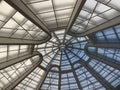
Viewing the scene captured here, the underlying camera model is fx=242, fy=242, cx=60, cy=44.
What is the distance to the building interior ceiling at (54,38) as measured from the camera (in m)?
26.8

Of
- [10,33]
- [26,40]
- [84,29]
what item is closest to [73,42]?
[84,29]

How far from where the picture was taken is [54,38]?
43.5 metres

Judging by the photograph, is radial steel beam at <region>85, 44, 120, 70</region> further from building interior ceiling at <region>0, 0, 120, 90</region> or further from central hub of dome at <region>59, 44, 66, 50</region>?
central hub of dome at <region>59, 44, 66, 50</region>

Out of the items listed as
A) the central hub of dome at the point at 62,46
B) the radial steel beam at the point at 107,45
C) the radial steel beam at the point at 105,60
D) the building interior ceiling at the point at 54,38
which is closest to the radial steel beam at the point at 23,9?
the building interior ceiling at the point at 54,38

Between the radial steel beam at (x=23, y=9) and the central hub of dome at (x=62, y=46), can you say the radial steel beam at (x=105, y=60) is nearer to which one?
the central hub of dome at (x=62, y=46)

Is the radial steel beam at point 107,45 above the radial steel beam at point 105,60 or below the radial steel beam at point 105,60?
above

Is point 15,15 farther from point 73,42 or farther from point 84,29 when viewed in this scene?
point 73,42

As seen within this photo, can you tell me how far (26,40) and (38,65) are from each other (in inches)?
522

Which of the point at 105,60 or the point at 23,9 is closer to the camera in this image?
the point at 23,9

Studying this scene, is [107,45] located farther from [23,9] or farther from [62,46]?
[23,9]

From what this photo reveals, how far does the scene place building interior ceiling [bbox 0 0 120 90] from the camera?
2684cm

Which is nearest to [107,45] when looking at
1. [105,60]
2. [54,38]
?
[105,60]

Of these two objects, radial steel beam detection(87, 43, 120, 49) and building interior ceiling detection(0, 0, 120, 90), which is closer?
building interior ceiling detection(0, 0, 120, 90)

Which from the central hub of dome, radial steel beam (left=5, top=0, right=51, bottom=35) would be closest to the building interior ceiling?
radial steel beam (left=5, top=0, right=51, bottom=35)
